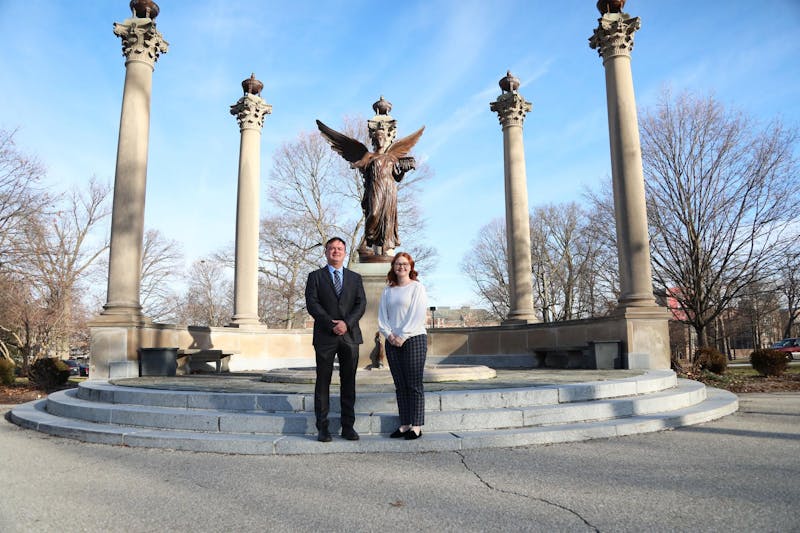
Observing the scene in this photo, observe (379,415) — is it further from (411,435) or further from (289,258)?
(289,258)

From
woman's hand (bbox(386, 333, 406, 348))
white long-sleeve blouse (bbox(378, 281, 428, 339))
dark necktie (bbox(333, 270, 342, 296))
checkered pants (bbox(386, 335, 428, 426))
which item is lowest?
checkered pants (bbox(386, 335, 428, 426))

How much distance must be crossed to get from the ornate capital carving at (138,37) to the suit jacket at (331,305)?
12.5m

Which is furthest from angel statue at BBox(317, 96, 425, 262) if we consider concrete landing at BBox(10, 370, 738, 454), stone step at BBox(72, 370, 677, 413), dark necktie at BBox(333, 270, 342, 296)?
Result: dark necktie at BBox(333, 270, 342, 296)

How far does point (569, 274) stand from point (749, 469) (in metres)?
35.0

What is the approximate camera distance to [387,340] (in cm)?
513

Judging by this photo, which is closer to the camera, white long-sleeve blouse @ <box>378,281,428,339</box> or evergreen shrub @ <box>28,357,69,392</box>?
white long-sleeve blouse @ <box>378,281,428,339</box>

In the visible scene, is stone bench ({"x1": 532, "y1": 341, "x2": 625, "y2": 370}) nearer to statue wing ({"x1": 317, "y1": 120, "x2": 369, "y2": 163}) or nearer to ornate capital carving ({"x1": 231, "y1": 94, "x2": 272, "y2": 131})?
statue wing ({"x1": 317, "y1": 120, "x2": 369, "y2": 163})

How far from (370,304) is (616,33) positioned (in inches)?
425

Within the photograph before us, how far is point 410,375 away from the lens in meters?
Answer: 5.06

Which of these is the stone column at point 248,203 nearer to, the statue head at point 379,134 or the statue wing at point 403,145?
the statue head at point 379,134

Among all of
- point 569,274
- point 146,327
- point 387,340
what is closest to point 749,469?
point 387,340

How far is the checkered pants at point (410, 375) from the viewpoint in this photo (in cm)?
505

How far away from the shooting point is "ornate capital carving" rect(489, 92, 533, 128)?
692 inches

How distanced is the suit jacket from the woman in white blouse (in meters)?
0.28
